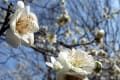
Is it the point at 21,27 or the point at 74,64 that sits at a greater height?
the point at 21,27

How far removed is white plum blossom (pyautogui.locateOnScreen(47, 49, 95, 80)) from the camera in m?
1.33

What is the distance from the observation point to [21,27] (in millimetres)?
1457

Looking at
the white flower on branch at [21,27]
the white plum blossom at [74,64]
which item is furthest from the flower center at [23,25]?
the white plum blossom at [74,64]

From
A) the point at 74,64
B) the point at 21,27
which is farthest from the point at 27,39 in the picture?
the point at 74,64

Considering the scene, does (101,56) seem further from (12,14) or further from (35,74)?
(12,14)

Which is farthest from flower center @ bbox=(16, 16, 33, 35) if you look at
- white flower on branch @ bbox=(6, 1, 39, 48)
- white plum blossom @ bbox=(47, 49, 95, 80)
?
white plum blossom @ bbox=(47, 49, 95, 80)

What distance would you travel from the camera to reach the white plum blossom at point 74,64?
133cm

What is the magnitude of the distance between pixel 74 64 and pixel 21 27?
0.25m

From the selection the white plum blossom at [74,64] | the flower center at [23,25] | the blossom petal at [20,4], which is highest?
the blossom petal at [20,4]

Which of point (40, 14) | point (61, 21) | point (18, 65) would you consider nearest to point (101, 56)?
point (61, 21)

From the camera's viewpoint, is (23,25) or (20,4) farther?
(23,25)

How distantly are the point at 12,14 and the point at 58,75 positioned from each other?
0.29 metres

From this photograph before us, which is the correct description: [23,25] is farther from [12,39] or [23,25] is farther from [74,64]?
[74,64]

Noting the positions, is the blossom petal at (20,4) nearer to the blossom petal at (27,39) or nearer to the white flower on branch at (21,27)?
the white flower on branch at (21,27)
